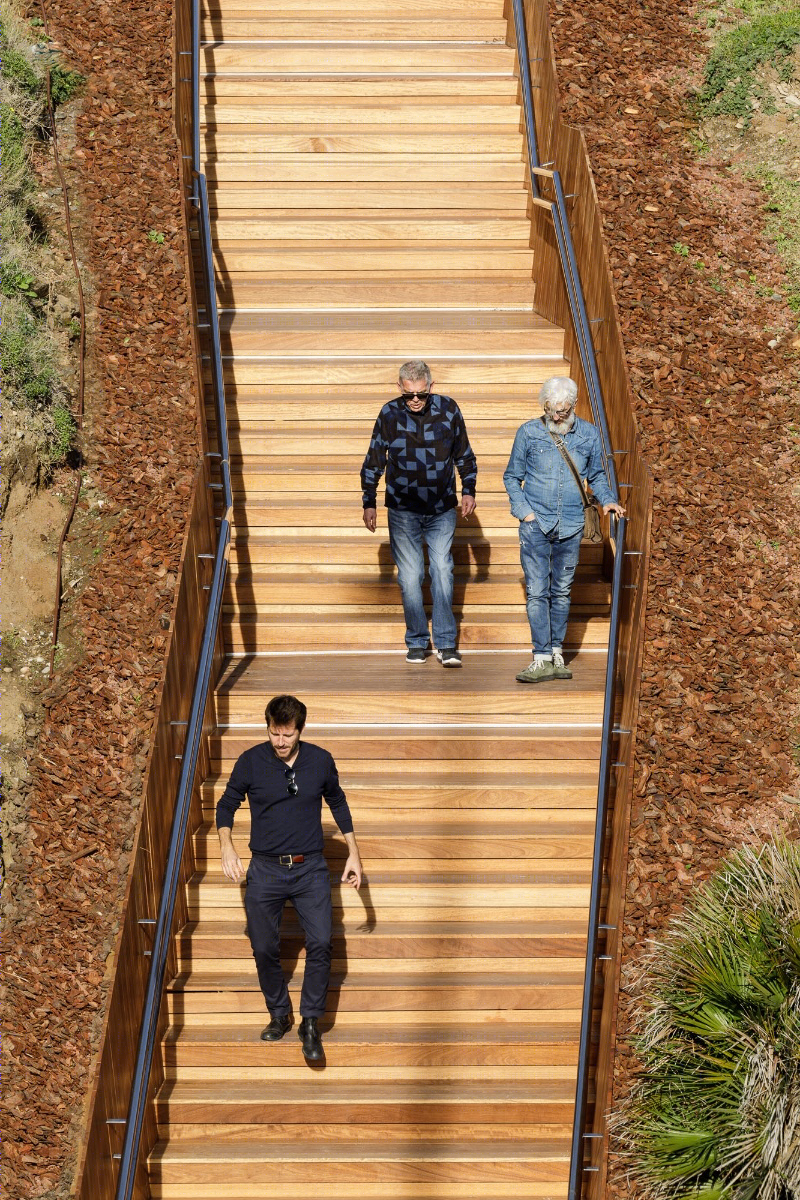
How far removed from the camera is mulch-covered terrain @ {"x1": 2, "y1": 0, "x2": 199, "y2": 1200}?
7062 millimetres

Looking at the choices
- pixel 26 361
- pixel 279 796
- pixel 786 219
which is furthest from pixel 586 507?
pixel 26 361

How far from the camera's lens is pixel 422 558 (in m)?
8.27

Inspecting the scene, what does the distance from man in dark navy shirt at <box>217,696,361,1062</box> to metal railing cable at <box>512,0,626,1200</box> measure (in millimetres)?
1235

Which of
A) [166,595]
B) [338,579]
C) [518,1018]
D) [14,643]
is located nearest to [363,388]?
[338,579]

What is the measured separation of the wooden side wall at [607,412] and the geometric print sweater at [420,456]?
1094mm

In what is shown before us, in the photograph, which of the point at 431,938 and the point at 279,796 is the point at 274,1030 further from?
the point at 279,796

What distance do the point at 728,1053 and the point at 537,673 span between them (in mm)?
2894

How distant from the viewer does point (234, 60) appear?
12016mm

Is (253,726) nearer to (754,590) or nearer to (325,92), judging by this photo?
(754,590)

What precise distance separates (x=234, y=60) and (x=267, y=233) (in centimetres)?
206

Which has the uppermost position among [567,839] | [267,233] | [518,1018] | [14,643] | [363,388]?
[267,233]

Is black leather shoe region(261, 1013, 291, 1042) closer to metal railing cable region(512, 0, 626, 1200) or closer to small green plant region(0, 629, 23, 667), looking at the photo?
metal railing cable region(512, 0, 626, 1200)

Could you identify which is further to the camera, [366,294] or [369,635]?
[366,294]

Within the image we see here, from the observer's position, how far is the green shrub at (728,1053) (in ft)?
17.7
